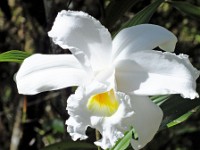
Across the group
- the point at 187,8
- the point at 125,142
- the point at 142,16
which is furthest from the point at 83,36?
the point at 187,8

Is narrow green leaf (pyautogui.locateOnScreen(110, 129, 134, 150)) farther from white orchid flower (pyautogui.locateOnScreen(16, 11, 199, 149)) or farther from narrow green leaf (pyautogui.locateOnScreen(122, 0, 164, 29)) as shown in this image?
narrow green leaf (pyautogui.locateOnScreen(122, 0, 164, 29))

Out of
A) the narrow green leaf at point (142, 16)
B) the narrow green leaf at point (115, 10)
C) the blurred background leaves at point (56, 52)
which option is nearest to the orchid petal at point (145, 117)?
the blurred background leaves at point (56, 52)

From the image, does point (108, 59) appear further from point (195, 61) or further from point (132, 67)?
point (195, 61)

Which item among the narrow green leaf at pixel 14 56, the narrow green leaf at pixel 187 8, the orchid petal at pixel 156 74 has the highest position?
the orchid petal at pixel 156 74

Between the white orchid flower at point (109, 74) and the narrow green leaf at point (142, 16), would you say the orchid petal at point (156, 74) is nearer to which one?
the white orchid flower at point (109, 74)

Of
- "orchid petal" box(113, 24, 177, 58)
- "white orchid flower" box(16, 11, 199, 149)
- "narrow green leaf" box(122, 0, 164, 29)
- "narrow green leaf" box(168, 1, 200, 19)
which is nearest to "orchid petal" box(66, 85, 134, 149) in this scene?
"white orchid flower" box(16, 11, 199, 149)

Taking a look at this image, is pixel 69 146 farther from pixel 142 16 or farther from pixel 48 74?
pixel 142 16
